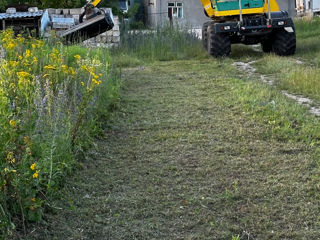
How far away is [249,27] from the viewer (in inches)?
477

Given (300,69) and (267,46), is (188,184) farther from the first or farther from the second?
(267,46)

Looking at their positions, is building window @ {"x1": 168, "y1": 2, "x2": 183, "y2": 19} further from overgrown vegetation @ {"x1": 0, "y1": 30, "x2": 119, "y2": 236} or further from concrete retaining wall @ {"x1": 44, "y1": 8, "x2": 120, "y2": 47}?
overgrown vegetation @ {"x1": 0, "y1": 30, "x2": 119, "y2": 236}

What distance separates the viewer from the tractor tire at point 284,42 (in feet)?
40.9

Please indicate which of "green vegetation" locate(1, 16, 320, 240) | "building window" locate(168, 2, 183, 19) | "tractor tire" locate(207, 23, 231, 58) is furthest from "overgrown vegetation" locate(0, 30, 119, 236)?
"building window" locate(168, 2, 183, 19)

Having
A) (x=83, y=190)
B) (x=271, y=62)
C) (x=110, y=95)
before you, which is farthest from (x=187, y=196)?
(x=271, y=62)

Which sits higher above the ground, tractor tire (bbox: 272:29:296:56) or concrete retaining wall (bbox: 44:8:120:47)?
concrete retaining wall (bbox: 44:8:120:47)

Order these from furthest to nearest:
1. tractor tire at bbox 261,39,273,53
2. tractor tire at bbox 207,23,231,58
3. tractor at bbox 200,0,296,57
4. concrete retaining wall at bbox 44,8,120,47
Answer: concrete retaining wall at bbox 44,8,120,47 → tractor tire at bbox 261,39,273,53 → tractor tire at bbox 207,23,231,58 → tractor at bbox 200,0,296,57

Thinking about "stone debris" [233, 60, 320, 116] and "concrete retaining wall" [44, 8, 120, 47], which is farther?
"concrete retaining wall" [44, 8, 120, 47]

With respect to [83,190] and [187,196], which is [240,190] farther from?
[83,190]

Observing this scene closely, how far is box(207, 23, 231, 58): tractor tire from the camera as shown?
12.4 m

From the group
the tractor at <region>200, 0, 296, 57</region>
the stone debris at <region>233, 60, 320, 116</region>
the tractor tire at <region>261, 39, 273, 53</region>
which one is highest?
the tractor at <region>200, 0, 296, 57</region>

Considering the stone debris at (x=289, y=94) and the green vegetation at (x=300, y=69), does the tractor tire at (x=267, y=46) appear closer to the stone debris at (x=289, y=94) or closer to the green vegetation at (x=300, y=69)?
the green vegetation at (x=300, y=69)

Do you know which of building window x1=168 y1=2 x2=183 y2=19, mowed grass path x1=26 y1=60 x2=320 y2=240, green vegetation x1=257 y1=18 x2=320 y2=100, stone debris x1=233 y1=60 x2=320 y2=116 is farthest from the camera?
building window x1=168 y1=2 x2=183 y2=19

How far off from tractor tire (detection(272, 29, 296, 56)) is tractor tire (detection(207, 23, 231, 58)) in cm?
121
